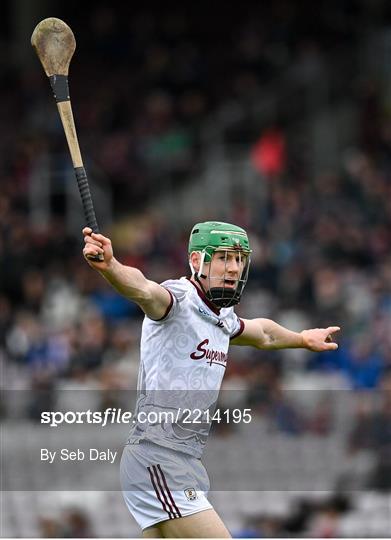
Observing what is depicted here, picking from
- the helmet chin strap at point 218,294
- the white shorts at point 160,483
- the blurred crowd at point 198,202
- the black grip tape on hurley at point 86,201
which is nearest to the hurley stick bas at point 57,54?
the black grip tape on hurley at point 86,201

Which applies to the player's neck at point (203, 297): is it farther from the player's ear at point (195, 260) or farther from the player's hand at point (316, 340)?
the player's hand at point (316, 340)

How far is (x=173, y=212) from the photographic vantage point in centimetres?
1783

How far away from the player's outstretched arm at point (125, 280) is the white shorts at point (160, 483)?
628 millimetres

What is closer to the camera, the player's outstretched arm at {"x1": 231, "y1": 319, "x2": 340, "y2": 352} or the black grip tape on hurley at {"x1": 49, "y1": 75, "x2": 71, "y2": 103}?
the black grip tape on hurley at {"x1": 49, "y1": 75, "x2": 71, "y2": 103}

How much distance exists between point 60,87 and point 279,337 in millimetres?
1630

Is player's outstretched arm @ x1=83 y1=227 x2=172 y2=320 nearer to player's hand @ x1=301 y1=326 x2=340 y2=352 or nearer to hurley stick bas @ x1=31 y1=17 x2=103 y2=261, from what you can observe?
hurley stick bas @ x1=31 y1=17 x2=103 y2=261

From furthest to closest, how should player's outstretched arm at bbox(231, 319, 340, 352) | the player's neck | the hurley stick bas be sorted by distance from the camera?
1. player's outstretched arm at bbox(231, 319, 340, 352)
2. the hurley stick bas
3. the player's neck

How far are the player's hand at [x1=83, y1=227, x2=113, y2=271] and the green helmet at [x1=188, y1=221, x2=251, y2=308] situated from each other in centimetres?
69

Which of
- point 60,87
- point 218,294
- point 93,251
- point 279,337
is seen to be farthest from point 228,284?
point 60,87

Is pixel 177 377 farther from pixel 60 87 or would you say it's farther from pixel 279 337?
pixel 60 87

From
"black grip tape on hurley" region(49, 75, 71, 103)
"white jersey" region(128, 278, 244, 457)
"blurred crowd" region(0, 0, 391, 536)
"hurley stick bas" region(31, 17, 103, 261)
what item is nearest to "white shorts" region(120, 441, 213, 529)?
"white jersey" region(128, 278, 244, 457)

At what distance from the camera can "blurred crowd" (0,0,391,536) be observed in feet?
44.3

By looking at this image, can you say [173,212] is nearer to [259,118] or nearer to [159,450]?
[259,118]

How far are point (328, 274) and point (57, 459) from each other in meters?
3.62
